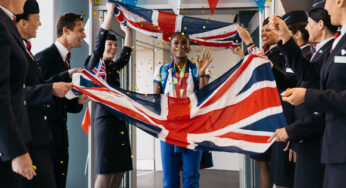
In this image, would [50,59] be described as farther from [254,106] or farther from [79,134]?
[79,134]

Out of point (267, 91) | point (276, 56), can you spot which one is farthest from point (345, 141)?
point (276, 56)

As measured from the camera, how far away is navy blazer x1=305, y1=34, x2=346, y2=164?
1411 millimetres

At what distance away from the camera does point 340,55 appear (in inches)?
58.2

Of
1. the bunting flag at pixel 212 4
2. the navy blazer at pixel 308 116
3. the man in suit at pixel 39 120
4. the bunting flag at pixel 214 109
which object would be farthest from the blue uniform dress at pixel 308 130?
the bunting flag at pixel 212 4

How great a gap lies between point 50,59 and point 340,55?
186cm

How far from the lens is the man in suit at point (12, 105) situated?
4.03ft

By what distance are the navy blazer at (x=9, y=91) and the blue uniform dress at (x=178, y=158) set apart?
5.13ft

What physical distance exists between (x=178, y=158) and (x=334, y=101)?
1.67m

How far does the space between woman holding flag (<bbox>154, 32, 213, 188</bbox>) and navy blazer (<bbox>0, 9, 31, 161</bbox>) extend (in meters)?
1.59

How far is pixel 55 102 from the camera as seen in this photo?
7.60 feet

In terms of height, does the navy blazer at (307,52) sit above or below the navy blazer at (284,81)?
above

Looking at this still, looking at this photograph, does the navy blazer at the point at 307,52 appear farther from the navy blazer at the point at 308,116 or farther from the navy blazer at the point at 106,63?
the navy blazer at the point at 106,63

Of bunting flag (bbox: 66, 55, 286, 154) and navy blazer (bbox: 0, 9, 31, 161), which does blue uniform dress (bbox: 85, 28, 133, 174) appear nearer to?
bunting flag (bbox: 66, 55, 286, 154)

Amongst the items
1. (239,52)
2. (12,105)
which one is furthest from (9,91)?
(239,52)
